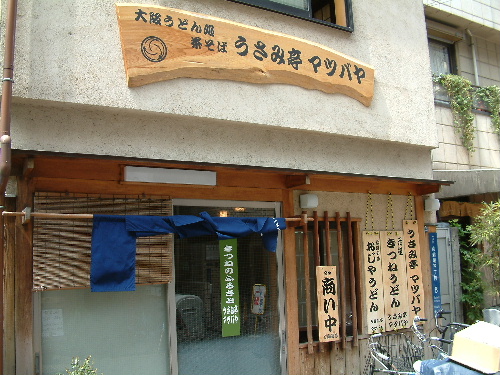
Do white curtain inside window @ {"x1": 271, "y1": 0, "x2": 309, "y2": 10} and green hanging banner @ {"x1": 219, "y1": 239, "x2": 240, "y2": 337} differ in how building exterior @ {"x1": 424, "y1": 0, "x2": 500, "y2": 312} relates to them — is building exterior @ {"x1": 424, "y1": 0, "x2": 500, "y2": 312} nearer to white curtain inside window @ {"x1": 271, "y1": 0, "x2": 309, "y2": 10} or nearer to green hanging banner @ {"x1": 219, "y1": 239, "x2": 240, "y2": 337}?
white curtain inside window @ {"x1": 271, "y1": 0, "x2": 309, "y2": 10}

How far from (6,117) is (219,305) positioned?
14.2ft

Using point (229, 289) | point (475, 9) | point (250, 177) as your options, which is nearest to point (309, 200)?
point (250, 177)

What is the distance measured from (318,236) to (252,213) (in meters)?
1.41

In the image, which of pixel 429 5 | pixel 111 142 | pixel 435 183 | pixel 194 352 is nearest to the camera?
pixel 111 142

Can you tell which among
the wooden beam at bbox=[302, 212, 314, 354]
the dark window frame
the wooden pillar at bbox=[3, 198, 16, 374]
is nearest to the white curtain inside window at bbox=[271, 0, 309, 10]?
the wooden beam at bbox=[302, 212, 314, 354]

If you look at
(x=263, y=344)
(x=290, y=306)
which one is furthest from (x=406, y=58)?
(x=263, y=344)

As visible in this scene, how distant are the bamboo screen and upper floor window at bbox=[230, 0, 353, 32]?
13.4 feet

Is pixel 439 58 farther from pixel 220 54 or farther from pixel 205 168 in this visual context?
pixel 205 168

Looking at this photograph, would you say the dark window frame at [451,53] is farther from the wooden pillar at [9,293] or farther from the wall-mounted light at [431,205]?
the wooden pillar at [9,293]

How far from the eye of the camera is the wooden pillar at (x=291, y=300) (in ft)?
28.0

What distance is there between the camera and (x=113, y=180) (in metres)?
7.25

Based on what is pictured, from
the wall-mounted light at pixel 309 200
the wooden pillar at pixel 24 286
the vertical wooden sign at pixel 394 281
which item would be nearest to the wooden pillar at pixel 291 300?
the wall-mounted light at pixel 309 200

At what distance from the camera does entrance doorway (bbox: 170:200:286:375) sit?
304 inches

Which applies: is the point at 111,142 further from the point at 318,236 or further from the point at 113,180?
the point at 318,236
